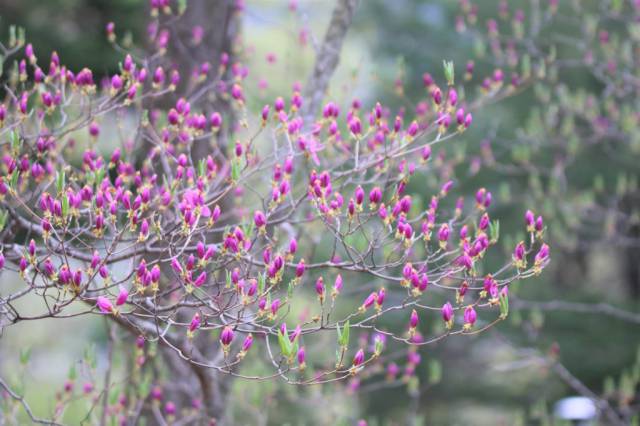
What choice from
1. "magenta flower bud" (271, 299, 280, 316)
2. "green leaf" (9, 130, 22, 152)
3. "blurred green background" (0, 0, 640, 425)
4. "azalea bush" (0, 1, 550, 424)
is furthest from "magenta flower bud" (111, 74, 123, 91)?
"blurred green background" (0, 0, 640, 425)

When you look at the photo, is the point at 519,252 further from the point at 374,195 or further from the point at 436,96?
the point at 436,96

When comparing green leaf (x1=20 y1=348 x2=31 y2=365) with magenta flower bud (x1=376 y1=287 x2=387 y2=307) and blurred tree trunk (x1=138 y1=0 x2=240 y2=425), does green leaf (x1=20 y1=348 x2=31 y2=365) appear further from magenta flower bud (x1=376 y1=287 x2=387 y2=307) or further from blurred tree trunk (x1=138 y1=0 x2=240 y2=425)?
Result: magenta flower bud (x1=376 y1=287 x2=387 y2=307)

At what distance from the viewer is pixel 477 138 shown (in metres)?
11.6

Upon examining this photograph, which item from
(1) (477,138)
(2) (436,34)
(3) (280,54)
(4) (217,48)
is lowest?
(4) (217,48)

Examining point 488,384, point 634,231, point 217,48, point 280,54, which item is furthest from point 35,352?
point 217,48

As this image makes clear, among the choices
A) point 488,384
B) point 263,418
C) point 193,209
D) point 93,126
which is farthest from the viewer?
point 488,384

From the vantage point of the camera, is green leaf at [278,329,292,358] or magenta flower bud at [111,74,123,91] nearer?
green leaf at [278,329,292,358]

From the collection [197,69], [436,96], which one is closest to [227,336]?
[436,96]

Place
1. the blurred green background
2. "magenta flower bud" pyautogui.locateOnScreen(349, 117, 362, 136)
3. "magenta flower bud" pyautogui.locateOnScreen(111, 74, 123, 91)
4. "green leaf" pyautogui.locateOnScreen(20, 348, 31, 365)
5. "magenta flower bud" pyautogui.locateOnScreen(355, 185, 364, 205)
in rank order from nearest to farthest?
"magenta flower bud" pyautogui.locateOnScreen(355, 185, 364, 205), "magenta flower bud" pyautogui.locateOnScreen(349, 117, 362, 136), "magenta flower bud" pyautogui.locateOnScreen(111, 74, 123, 91), "green leaf" pyautogui.locateOnScreen(20, 348, 31, 365), the blurred green background

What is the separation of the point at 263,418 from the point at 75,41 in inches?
234

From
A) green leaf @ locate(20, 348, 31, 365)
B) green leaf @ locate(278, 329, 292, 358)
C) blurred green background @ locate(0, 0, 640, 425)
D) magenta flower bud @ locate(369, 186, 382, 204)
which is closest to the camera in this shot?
green leaf @ locate(278, 329, 292, 358)

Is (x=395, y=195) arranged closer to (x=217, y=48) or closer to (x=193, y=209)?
(x=193, y=209)

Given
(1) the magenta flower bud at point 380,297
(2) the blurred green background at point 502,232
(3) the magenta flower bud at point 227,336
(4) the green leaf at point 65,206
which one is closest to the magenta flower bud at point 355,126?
(1) the magenta flower bud at point 380,297

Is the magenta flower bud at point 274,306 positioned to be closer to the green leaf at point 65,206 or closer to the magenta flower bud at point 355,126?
the green leaf at point 65,206
